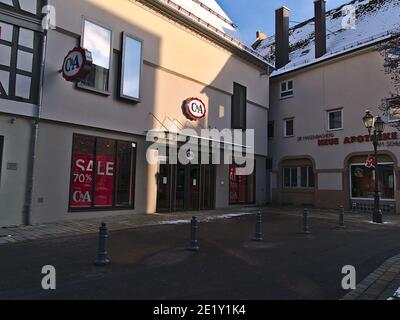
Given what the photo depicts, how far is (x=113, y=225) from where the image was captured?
531 inches

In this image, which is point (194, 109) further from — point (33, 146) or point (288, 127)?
point (288, 127)

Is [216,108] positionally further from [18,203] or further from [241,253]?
[241,253]

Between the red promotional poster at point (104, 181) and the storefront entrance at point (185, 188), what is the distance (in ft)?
9.21

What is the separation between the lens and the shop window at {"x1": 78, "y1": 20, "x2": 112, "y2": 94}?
15.0 metres

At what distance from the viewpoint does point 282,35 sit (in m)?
28.9

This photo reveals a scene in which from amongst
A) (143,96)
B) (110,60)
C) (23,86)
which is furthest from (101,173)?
(110,60)

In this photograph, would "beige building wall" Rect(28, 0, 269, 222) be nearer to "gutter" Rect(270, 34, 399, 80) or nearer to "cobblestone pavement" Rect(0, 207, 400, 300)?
"cobblestone pavement" Rect(0, 207, 400, 300)

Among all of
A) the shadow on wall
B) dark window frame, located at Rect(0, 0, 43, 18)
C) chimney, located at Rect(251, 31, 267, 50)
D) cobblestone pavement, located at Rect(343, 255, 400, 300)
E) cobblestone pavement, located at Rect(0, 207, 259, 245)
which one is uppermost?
chimney, located at Rect(251, 31, 267, 50)

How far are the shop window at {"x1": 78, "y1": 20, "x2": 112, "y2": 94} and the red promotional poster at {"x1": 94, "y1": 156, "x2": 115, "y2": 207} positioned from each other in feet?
9.56

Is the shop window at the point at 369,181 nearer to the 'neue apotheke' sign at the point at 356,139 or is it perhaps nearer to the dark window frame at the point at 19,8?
the 'neue apotheke' sign at the point at 356,139

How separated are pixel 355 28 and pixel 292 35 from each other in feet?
24.8

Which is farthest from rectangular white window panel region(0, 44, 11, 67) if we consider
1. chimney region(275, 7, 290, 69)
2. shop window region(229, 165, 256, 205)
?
chimney region(275, 7, 290, 69)

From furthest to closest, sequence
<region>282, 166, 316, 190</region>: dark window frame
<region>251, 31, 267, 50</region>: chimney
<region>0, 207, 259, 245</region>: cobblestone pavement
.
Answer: <region>251, 31, 267, 50</region>: chimney, <region>282, 166, 316, 190</region>: dark window frame, <region>0, 207, 259, 245</region>: cobblestone pavement

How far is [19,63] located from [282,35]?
21304 mm
